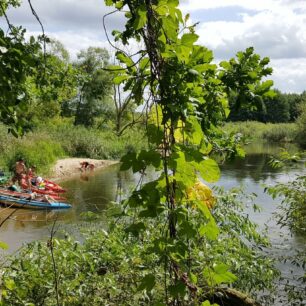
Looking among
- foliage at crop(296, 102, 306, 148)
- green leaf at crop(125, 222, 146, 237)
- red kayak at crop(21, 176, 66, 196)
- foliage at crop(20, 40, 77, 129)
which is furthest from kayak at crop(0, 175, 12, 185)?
foliage at crop(296, 102, 306, 148)

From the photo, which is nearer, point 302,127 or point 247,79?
point 247,79

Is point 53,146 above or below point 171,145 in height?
below

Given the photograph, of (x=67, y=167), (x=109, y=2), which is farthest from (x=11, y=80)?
(x=67, y=167)

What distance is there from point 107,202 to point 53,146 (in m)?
9.69

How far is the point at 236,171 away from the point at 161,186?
22.1 metres

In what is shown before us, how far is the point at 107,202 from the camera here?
15.4 meters

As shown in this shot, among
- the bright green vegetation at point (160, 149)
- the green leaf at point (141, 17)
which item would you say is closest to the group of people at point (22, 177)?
the bright green vegetation at point (160, 149)

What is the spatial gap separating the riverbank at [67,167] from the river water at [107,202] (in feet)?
2.03

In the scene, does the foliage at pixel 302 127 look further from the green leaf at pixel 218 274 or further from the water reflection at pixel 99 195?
the green leaf at pixel 218 274

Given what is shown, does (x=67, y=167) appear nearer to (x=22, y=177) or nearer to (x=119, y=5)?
(x=22, y=177)

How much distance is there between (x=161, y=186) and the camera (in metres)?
1.50

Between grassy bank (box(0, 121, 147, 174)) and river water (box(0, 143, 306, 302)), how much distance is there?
183 cm

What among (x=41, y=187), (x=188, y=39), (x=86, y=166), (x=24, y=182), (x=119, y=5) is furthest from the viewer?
(x=86, y=166)

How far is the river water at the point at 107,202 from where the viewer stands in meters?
10.3
